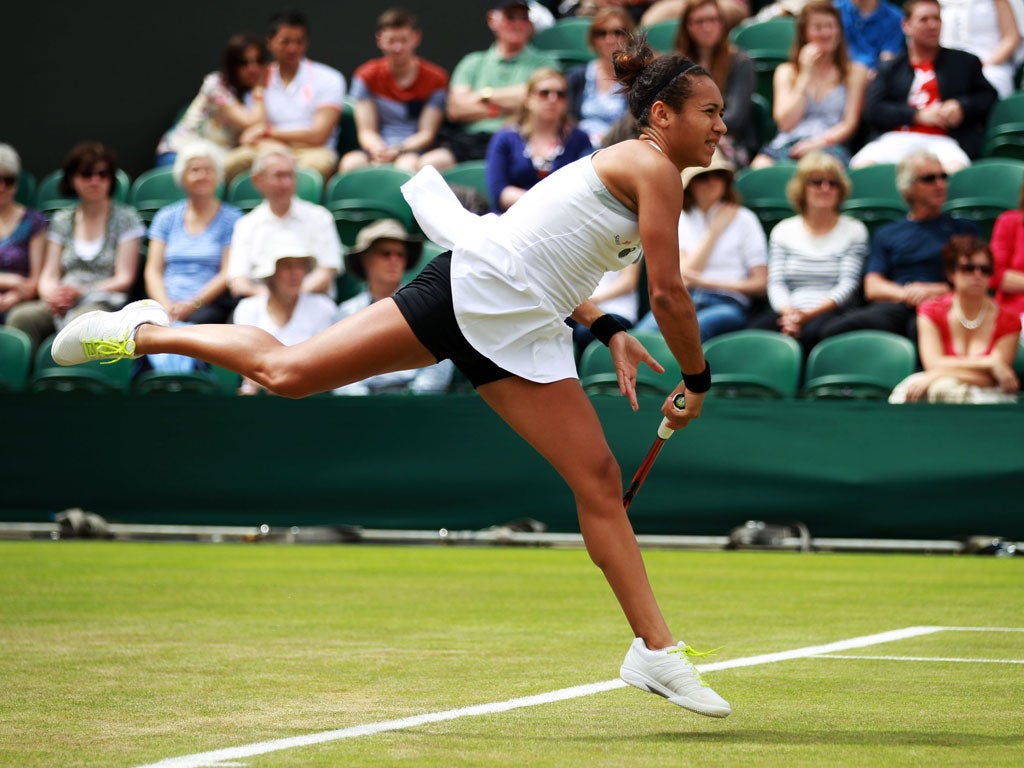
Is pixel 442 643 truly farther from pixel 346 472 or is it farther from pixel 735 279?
pixel 735 279

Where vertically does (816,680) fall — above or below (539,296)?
below

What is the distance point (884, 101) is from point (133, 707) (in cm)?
914

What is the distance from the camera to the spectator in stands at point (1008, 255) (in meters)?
10.6

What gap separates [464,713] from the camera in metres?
4.46

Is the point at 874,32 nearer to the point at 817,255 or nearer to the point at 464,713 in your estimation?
the point at 817,255

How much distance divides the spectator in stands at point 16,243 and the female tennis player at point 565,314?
8.49m

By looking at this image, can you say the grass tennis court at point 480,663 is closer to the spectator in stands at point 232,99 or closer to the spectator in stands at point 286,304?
the spectator in stands at point 286,304

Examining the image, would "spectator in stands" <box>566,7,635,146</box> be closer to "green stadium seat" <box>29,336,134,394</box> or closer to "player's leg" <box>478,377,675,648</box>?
"green stadium seat" <box>29,336,134,394</box>

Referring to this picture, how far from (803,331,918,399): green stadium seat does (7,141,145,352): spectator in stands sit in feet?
17.5

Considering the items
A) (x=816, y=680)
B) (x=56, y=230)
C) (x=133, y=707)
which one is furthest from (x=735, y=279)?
(x=133, y=707)

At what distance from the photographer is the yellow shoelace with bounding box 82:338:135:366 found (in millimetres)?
5207

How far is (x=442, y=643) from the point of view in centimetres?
597

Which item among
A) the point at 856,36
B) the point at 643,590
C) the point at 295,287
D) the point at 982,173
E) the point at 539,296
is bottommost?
the point at 643,590

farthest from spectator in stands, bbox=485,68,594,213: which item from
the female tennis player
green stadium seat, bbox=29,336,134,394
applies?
the female tennis player
